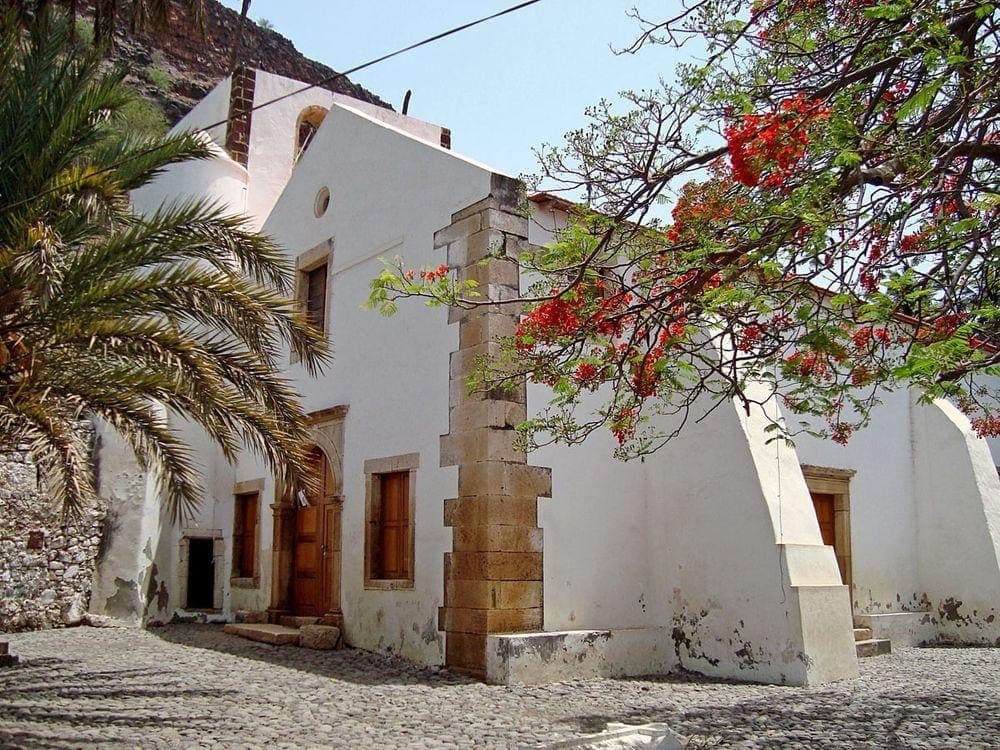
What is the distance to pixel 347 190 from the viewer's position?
36.0 ft

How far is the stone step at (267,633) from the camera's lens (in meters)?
9.70

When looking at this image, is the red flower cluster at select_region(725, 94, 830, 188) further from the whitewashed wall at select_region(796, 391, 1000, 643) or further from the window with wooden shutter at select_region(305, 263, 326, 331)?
the window with wooden shutter at select_region(305, 263, 326, 331)

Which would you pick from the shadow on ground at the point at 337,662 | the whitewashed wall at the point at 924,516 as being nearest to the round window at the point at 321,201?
the shadow on ground at the point at 337,662

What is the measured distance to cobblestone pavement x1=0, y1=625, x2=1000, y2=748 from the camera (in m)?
5.74

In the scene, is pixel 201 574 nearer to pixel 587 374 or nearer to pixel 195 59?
pixel 587 374

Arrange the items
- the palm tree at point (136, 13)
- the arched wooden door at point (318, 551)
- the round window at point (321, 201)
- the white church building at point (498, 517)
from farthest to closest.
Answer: the round window at point (321, 201) → the arched wooden door at point (318, 551) → the palm tree at point (136, 13) → the white church building at point (498, 517)

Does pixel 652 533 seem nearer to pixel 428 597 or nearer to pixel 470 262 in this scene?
pixel 428 597

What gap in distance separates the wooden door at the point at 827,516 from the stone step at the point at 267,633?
18.6ft

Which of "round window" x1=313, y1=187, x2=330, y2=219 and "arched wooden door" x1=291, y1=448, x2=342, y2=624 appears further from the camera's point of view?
"round window" x1=313, y1=187, x2=330, y2=219

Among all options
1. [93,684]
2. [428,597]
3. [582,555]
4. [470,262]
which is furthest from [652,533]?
[93,684]

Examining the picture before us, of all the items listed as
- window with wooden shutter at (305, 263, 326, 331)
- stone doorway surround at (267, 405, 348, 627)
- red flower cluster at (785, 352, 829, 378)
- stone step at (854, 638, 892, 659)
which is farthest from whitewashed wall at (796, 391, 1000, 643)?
window with wooden shutter at (305, 263, 326, 331)

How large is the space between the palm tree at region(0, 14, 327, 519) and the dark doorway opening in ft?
18.9

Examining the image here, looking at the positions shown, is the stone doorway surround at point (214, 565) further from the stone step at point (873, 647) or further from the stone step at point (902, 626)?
the stone step at point (902, 626)

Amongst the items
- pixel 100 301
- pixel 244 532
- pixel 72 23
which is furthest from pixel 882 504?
pixel 72 23
